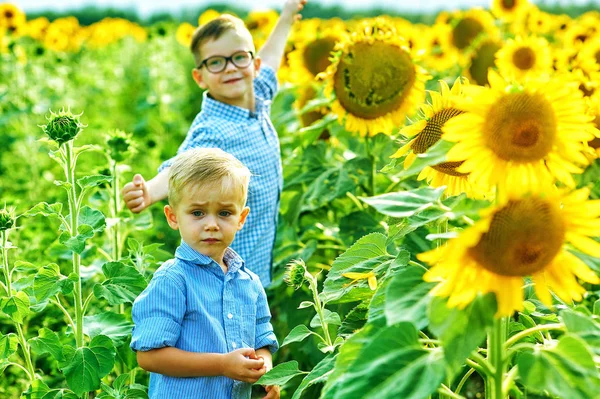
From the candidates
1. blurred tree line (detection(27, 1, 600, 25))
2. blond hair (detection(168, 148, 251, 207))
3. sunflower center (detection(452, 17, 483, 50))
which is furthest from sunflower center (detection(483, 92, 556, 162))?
blurred tree line (detection(27, 1, 600, 25))

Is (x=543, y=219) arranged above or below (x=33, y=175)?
above

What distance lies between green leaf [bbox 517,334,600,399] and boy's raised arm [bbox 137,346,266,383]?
0.70 meters

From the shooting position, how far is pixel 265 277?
317cm

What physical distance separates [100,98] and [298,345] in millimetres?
5442

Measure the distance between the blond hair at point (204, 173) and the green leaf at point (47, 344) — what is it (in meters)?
0.46

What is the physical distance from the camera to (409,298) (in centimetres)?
154

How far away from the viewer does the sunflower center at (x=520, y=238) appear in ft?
4.81

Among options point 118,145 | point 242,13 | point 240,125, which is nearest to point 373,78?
point 240,125

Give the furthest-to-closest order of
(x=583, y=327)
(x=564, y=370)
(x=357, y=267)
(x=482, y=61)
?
(x=482, y=61) → (x=357, y=267) → (x=583, y=327) → (x=564, y=370)

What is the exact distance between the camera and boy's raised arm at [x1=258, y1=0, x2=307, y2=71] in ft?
12.0

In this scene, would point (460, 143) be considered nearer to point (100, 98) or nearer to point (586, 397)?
point (586, 397)

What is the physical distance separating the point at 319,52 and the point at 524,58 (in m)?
1.15

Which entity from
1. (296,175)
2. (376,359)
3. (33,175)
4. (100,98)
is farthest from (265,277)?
(100,98)

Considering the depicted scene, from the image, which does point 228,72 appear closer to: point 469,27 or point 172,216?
point 172,216
